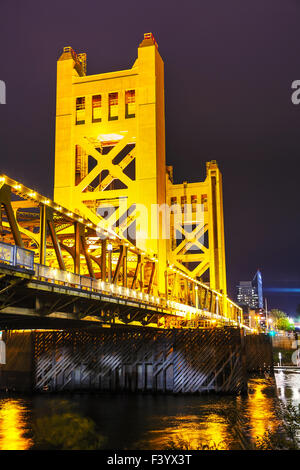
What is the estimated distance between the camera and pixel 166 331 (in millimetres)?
44875

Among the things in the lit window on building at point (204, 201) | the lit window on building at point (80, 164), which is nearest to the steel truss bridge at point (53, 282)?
the lit window on building at point (80, 164)

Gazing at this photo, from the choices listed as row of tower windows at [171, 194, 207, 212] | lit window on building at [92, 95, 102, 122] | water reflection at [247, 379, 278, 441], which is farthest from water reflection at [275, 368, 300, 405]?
row of tower windows at [171, 194, 207, 212]

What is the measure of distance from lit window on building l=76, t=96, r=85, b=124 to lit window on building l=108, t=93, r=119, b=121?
2.99 m

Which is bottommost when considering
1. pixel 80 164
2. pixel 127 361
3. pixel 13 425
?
pixel 13 425

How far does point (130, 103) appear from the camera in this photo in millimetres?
58438

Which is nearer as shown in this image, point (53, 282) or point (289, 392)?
point (53, 282)

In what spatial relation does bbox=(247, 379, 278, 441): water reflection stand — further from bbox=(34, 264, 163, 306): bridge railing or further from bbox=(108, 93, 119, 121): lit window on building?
bbox=(108, 93, 119, 121): lit window on building

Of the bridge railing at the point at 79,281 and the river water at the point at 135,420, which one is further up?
the bridge railing at the point at 79,281

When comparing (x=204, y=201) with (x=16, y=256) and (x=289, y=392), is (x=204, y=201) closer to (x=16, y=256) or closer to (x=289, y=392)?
(x=289, y=392)

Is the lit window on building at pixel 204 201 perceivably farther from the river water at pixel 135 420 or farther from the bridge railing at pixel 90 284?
the bridge railing at pixel 90 284

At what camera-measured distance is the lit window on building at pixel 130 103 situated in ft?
189

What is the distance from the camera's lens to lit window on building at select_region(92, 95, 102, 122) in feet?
193

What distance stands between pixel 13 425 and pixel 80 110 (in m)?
38.7

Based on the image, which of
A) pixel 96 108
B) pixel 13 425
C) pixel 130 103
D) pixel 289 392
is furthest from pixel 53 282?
pixel 96 108
